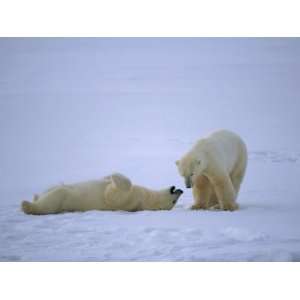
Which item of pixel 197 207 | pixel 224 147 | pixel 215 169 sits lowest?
pixel 197 207

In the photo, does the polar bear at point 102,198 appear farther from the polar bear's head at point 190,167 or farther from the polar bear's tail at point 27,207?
the polar bear's head at point 190,167

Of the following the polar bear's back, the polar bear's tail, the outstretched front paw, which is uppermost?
the polar bear's back

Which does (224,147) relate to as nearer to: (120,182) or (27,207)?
(120,182)

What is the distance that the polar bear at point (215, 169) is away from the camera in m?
6.18

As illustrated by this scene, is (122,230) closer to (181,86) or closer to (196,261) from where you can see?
(196,261)

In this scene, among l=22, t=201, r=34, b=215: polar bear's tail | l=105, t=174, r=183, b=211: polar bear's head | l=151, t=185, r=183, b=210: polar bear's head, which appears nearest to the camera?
l=22, t=201, r=34, b=215: polar bear's tail

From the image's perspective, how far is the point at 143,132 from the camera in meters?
10.1

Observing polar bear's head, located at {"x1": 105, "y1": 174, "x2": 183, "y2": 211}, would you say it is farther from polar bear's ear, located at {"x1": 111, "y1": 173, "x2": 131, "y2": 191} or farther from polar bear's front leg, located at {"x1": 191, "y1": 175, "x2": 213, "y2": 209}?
polar bear's front leg, located at {"x1": 191, "y1": 175, "x2": 213, "y2": 209}

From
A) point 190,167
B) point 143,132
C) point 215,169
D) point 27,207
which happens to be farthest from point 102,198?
point 143,132

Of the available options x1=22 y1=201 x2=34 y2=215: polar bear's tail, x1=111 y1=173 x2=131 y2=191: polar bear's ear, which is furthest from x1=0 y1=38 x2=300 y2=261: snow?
x1=111 y1=173 x2=131 y2=191: polar bear's ear

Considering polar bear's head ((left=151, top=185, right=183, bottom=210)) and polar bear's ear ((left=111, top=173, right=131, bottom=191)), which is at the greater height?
polar bear's ear ((left=111, top=173, right=131, bottom=191))

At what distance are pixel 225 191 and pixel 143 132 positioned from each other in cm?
397

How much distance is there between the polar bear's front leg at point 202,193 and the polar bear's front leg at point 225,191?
0.78ft

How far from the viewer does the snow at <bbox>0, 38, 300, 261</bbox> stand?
5.35 m
